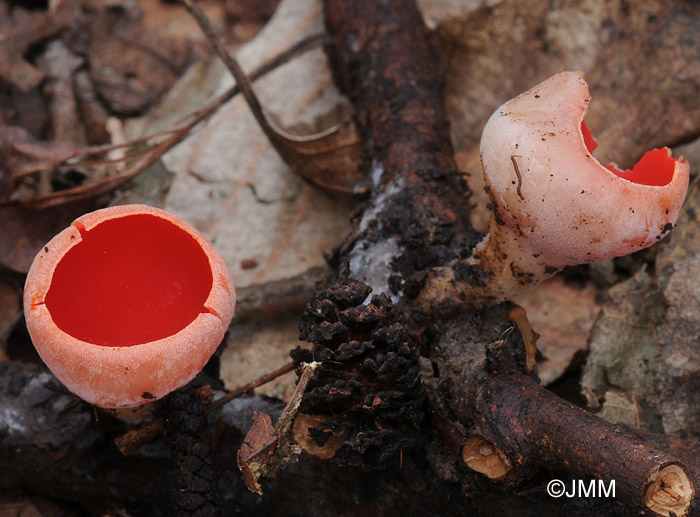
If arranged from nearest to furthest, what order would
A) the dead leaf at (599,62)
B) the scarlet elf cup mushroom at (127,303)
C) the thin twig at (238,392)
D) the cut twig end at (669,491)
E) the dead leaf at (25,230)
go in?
the cut twig end at (669,491) < the scarlet elf cup mushroom at (127,303) < the thin twig at (238,392) < the dead leaf at (25,230) < the dead leaf at (599,62)

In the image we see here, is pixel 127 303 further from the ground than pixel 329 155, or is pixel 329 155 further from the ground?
pixel 329 155

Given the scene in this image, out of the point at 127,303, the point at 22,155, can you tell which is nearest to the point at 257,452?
the point at 127,303

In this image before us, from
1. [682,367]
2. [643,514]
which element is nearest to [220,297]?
[643,514]

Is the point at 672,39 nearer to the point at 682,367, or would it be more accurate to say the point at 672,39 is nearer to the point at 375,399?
the point at 682,367

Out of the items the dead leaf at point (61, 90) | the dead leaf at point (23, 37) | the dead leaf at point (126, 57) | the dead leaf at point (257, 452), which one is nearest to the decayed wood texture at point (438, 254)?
the dead leaf at point (257, 452)

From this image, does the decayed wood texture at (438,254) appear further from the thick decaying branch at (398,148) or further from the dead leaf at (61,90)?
the dead leaf at (61,90)

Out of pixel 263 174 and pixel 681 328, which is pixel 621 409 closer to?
pixel 681 328
